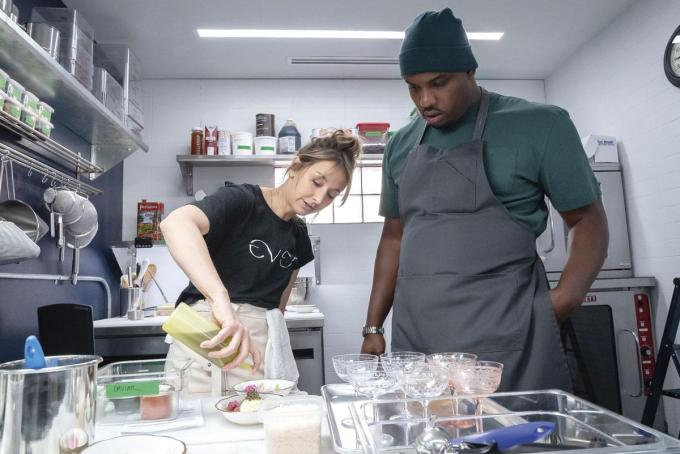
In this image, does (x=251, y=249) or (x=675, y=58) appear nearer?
(x=251, y=249)

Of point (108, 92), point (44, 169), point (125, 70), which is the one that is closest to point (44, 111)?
point (44, 169)

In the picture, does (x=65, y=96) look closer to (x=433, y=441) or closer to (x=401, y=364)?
(x=401, y=364)

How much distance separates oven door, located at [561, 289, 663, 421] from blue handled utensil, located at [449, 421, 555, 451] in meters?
2.69

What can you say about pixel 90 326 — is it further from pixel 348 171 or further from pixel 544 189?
pixel 544 189

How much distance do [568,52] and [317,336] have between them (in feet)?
9.56

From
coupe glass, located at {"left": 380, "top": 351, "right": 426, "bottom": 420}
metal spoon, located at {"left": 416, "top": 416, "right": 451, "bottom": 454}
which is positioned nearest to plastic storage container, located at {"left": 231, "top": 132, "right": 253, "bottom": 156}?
coupe glass, located at {"left": 380, "top": 351, "right": 426, "bottom": 420}

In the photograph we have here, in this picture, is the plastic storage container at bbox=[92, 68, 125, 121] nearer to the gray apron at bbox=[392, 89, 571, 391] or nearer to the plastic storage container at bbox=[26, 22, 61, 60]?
the plastic storage container at bbox=[26, 22, 61, 60]

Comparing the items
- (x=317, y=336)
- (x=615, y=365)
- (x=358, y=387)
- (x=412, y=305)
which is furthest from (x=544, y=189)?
(x=615, y=365)

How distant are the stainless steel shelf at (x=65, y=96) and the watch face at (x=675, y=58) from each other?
10.3 ft

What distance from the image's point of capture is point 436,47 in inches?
53.9

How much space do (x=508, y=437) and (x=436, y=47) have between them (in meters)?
1.10

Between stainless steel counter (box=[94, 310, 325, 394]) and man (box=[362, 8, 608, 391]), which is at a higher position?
man (box=[362, 8, 608, 391])

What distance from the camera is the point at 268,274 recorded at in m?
1.65

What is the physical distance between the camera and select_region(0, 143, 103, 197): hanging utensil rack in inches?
74.4
